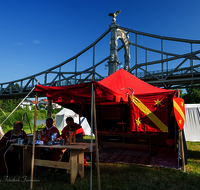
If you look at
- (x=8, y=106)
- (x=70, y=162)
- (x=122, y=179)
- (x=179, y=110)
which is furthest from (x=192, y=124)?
(x=8, y=106)

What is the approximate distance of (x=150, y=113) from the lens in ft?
14.5

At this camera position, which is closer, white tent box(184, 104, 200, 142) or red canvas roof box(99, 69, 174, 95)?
red canvas roof box(99, 69, 174, 95)

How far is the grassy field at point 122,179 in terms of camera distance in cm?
302

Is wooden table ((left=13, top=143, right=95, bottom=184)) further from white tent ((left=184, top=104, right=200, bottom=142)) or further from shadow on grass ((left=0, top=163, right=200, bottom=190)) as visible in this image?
white tent ((left=184, top=104, right=200, bottom=142))

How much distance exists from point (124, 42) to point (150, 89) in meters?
12.4

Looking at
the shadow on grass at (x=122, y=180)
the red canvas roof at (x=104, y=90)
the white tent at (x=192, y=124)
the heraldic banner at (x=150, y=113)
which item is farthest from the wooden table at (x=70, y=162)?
the white tent at (x=192, y=124)

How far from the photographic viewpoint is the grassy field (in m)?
3.02

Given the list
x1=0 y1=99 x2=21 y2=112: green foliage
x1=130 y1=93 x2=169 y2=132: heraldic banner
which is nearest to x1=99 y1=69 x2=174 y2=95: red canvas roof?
x1=130 y1=93 x2=169 y2=132: heraldic banner

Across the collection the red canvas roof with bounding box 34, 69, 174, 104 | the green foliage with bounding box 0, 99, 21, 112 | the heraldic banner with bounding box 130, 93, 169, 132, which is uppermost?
the green foliage with bounding box 0, 99, 21, 112

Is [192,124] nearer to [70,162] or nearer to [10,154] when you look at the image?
[70,162]

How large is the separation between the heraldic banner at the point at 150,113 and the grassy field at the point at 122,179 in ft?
3.16

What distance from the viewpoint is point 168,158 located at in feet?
16.6

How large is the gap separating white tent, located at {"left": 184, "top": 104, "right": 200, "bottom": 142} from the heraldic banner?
5224 mm

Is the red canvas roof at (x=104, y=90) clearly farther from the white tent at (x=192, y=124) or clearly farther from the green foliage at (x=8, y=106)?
the green foliage at (x=8, y=106)
